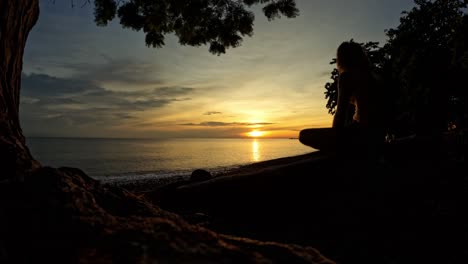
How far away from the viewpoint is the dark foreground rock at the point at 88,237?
1060 millimetres

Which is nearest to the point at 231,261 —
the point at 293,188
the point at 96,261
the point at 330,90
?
the point at 96,261

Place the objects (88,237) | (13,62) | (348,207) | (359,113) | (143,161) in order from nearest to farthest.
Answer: (88,237)
(13,62)
(348,207)
(359,113)
(143,161)

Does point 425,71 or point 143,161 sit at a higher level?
point 425,71

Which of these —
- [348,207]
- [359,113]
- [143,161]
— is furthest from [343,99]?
[143,161]

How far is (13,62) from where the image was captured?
9.41 ft

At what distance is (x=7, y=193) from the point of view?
4.38ft

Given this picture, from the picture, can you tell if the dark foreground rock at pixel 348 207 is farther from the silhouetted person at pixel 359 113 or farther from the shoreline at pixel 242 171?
the shoreline at pixel 242 171

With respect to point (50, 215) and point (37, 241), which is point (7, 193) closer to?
point (50, 215)

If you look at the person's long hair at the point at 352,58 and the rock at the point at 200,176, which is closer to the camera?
the person's long hair at the point at 352,58

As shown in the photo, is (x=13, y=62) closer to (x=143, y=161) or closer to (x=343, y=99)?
(x=343, y=99)

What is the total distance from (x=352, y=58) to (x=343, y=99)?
683 millimetres

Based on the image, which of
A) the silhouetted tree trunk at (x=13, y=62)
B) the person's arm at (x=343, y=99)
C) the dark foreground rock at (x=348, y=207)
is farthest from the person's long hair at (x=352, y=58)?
the silhouetted tree trunk at (x=13, y=62)

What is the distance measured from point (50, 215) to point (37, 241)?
170mm

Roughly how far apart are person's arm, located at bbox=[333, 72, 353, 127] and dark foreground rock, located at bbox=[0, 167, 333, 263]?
10.3ft
